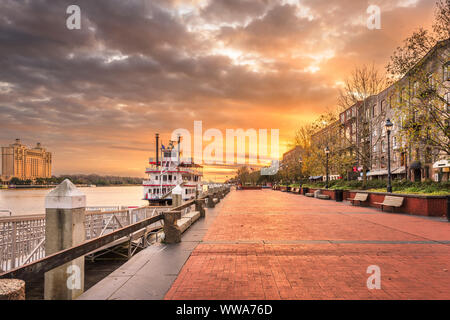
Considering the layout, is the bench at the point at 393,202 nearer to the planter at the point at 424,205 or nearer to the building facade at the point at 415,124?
the planter at the point at 424,205

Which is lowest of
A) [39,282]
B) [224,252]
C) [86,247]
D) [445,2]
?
[39,282]

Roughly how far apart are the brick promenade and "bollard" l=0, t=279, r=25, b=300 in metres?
2.30

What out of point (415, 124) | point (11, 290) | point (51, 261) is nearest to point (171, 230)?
point (51, 261)

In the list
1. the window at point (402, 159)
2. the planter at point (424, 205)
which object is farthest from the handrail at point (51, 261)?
the window at point (402, 159)

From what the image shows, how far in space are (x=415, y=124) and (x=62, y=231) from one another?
52.2 ft

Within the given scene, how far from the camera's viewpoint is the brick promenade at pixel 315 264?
4.26 metres

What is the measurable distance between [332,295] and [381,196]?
15.5m

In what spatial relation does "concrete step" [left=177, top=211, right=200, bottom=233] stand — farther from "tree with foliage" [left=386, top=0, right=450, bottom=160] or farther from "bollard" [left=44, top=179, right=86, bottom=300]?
"tree with foliage" [left=386, top=0, right=450, bottom=160]

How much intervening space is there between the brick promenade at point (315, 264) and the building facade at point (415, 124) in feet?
24.0

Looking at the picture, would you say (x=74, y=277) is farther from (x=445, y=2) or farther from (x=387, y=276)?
(x=445, y=2)

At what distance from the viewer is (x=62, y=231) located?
4.07 m

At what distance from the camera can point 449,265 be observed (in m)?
5.51

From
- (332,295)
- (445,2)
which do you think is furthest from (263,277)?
(445,2)

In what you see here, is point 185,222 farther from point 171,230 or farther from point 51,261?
point 51,261
